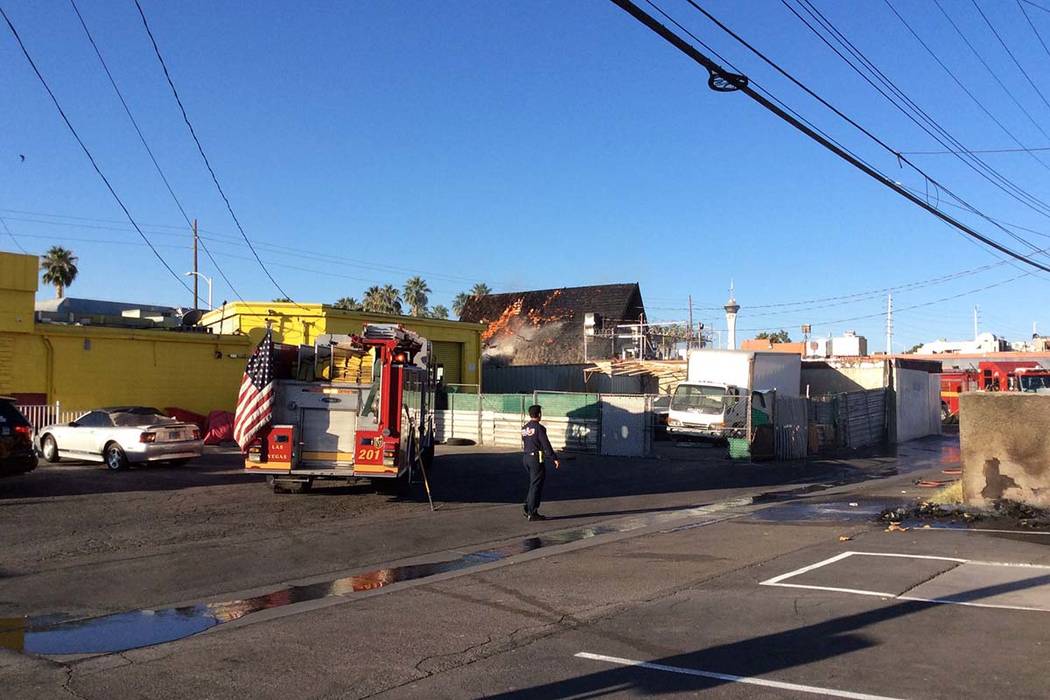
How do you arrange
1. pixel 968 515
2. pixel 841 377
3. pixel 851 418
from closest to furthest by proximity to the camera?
1. pixel 968 515
2. pixel 851 418
3. pixel 841 377

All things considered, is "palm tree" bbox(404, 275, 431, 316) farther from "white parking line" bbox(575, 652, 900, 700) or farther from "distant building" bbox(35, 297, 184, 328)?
"white parking line" bbox(575, 652, 900, 700)

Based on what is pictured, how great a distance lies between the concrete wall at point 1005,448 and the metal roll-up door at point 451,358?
25.4 metres

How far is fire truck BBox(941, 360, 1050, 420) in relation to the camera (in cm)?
3447

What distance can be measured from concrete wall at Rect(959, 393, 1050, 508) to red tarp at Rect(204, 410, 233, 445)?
64.9ft

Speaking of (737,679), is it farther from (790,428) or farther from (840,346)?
(840,346)

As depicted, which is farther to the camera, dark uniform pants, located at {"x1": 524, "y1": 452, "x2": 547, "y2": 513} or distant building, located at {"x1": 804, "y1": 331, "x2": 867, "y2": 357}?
distant building, located at {"x1": 804, "y1": 331, "x2": 867, "y2": 357}

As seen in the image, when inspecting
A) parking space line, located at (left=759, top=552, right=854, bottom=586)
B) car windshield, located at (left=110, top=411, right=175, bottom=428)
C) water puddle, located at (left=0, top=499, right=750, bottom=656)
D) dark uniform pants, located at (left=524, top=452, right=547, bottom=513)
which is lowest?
water puddle, located at (left=0, top=499, right=750, bottom=656)

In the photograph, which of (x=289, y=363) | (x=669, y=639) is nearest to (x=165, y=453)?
(x=289, y=363)

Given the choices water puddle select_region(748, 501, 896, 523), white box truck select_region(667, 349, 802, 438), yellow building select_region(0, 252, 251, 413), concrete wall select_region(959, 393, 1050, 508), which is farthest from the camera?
white box truck select_region(667, 349, 802, 438)

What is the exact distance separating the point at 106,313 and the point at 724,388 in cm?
2836

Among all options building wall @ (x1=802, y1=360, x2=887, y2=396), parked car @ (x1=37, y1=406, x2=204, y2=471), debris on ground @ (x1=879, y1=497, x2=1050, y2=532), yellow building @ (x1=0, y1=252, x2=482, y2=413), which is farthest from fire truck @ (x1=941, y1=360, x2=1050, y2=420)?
yellow building @ (x1=0, y1=252, x2=482, y2=413)

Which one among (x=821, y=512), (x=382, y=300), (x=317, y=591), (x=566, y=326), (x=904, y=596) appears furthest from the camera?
(x=382, y=300)

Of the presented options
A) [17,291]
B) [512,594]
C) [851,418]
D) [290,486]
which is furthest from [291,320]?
[512,594]

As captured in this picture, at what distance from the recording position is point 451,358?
37.8 m
